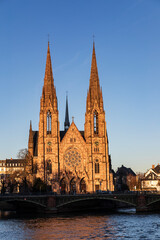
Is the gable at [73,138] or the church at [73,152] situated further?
Result: the gable at [73,138]

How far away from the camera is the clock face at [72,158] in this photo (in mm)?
109438

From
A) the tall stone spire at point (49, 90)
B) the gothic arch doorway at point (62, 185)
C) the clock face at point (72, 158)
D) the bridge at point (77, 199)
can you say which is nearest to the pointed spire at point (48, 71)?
the tall stone spire at point (49, 90)

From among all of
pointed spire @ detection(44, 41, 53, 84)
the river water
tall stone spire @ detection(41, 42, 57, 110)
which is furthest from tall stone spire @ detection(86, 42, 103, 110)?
the river water

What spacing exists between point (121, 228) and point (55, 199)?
27.7 metres

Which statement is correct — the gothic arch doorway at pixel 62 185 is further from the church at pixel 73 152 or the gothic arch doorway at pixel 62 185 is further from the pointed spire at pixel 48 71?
the pointed spire at pixel 48 71

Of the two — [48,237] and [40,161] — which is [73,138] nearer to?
[40,161]

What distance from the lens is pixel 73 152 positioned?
110 m

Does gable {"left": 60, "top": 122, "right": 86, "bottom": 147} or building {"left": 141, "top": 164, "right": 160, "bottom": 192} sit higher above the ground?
gable {"left": 60, "top": 122, "right": 86, "bottom": 147}

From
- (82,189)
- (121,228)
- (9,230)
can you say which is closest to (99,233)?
(121,228)

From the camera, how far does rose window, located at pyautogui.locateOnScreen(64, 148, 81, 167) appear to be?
4309 inches

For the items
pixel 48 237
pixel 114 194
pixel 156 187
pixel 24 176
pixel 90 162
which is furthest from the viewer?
pixel 156 187

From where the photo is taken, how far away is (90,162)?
10831 centimetres

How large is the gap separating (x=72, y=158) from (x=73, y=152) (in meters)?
1.80

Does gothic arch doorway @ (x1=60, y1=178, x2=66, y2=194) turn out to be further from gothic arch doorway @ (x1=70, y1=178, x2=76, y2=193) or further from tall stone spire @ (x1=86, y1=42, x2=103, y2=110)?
tall stone spire @ (x1=86, y1=42, x2=103, y2=110)
